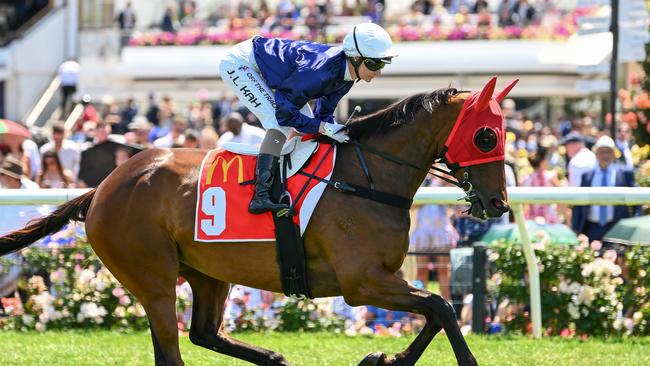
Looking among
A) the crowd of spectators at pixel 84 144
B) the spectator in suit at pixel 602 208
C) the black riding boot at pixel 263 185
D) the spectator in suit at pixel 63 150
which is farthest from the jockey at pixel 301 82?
the spectator in suit at pixel 63 150

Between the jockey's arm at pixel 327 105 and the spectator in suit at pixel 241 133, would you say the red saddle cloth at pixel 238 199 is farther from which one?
the spectator in suit at pixel 241 133

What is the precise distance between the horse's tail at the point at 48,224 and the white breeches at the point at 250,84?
103 cm

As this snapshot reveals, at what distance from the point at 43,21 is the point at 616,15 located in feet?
53.3

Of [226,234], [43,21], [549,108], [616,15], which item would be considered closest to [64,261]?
[226,234]

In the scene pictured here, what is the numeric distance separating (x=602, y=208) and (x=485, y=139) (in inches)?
175

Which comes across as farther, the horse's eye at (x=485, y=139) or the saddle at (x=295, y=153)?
the saddle at (x=295, y=153)

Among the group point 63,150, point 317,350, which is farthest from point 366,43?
point 63,150

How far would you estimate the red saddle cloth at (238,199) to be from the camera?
588 centimetres

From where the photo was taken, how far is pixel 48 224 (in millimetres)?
6531

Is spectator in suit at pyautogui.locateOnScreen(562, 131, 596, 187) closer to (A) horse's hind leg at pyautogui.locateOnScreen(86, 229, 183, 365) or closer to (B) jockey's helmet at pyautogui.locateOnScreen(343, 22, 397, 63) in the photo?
(B) jockey's helmet at pyautogui.locateOnScreen(343, 22, 397, 63)

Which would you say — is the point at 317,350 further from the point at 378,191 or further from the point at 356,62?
the point at 356,62

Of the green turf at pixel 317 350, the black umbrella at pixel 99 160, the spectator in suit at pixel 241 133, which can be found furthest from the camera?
the spectator in suit at pixel 241 133

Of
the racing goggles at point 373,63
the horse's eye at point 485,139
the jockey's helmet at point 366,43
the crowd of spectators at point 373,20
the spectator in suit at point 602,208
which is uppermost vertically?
the crowd of spectators at point 373,20

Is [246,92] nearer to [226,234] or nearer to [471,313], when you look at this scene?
[226,234]
